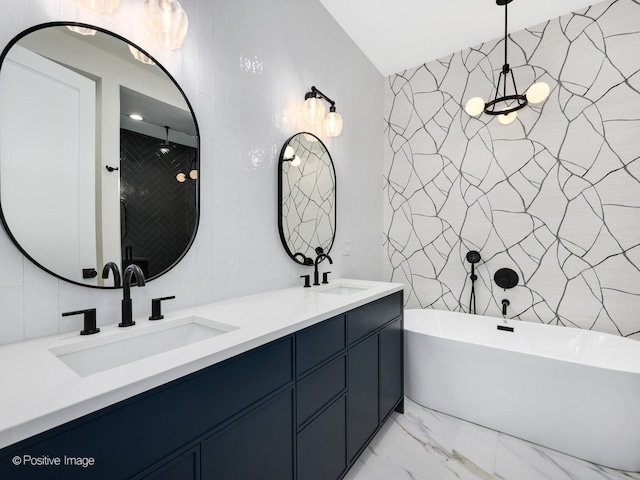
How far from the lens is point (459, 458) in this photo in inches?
Answer: 67.5

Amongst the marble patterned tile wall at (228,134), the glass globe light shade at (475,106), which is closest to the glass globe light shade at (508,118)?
the glass globe light shade at (475,106)

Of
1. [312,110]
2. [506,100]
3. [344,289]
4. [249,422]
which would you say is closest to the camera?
[249,422]

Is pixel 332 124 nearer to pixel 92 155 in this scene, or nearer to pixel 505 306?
pixel 92 155

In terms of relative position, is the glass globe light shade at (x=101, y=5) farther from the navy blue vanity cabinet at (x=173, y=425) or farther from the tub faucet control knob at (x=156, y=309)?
the navy blue vanity cabinet at (x=173, y=425)

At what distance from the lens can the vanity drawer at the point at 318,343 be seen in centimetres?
114

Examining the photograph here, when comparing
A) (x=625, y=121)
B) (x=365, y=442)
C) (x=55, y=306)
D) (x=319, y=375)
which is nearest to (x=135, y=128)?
(x=55, y=306)

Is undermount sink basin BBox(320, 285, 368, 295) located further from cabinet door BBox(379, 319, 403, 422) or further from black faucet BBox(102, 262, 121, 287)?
black faucet BBox(102, 262, 121, 287)

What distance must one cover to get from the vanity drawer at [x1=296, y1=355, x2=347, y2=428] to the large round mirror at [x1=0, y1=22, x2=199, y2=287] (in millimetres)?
749

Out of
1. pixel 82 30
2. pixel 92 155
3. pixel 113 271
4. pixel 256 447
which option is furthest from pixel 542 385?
pixel 82 30

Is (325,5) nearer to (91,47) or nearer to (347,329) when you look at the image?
(91,47)

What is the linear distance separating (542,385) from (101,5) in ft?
9.16

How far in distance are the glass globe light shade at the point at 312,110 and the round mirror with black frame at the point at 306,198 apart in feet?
0.31

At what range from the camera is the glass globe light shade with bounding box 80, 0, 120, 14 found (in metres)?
1.03

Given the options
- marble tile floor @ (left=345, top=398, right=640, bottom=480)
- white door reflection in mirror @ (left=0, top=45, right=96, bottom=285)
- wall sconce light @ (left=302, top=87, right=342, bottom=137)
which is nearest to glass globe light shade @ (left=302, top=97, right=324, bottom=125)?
wall sconce light @ (left=302, top=87, right=342, bottom=137)
